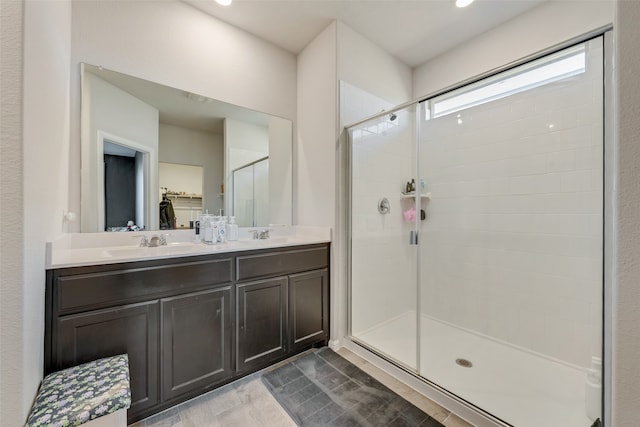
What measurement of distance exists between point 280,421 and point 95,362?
0.99m

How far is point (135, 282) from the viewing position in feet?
4.40

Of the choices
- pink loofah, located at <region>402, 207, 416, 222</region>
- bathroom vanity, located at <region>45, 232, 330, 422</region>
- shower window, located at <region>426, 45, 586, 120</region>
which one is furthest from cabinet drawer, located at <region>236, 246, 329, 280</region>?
shower window, located at <region>426, 45, 586, 120</region>

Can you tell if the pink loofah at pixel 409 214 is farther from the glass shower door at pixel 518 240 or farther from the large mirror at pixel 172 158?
the large mirror at pixel 172 158

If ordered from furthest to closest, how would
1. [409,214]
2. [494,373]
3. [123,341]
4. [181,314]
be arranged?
[409,214]
[494,373]
[181,314]
[123,341]

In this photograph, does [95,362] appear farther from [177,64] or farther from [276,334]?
[177,64]

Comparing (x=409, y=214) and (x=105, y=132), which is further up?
(x=105, y=132)

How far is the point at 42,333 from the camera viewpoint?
1.10 meters

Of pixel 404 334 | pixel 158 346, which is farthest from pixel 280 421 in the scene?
pixel 404 334

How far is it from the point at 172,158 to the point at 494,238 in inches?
113

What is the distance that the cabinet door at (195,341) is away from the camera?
144 cm

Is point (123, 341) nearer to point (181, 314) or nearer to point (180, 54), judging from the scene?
point (181, 314)

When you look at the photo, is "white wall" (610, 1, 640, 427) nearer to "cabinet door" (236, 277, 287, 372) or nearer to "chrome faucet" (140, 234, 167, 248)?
"cabinet door" (236, 277, 287, 372)

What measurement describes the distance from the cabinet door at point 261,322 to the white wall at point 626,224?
1.65m

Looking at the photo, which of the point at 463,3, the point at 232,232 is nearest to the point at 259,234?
the point at 232,232
